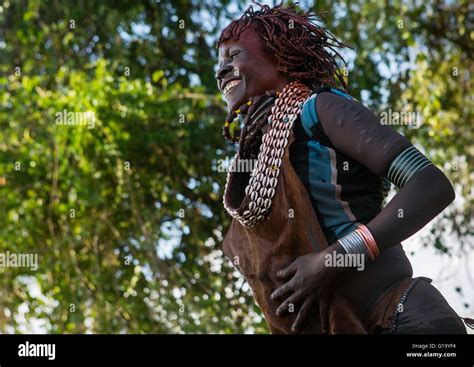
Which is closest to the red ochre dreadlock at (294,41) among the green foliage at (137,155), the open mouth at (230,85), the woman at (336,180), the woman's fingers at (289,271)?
the woman at (336,180)

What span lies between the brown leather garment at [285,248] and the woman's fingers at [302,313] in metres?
0.03

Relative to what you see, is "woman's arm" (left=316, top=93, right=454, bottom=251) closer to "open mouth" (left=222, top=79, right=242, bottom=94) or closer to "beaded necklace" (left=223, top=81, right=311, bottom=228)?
"beaded necklace" (left=223, top=81, right=311, bottom=228)

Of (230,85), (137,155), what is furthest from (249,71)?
(137,155)

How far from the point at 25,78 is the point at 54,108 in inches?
16.3

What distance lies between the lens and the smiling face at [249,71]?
233cm

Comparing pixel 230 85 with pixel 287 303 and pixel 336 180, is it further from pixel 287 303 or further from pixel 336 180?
pixel 287 303

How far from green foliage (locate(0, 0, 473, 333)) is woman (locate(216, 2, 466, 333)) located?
341 centimetres

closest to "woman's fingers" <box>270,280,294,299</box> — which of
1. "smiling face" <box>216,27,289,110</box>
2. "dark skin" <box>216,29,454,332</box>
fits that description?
"dark skin" <box>216,29,454,332</box>

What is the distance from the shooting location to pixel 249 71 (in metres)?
2.33

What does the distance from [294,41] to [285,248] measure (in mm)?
584

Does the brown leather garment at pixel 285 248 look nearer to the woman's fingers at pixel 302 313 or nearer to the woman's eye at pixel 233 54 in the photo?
the woman's fingers at pixel 302 313

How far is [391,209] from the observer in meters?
Result: 1.99

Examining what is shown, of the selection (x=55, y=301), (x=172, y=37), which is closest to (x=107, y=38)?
(x=172, y=37)

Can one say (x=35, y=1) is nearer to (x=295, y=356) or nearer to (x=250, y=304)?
(x=250, y=304)
